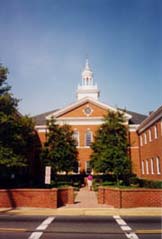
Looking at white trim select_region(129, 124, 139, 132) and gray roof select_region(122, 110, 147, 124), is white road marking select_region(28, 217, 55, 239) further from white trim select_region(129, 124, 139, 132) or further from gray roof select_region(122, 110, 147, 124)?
gray roof select_region(122, 110, 147, 124)

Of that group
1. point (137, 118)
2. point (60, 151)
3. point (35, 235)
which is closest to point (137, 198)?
point (35, 235)

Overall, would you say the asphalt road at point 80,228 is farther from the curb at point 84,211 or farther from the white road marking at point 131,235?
the curb at point 84,211

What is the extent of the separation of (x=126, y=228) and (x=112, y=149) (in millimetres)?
19989

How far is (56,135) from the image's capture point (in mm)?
34312

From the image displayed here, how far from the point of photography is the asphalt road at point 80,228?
10.0m

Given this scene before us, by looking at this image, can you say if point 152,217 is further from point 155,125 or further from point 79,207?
point 155,125

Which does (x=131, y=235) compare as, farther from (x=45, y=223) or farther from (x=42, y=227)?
(x=45, y=223)

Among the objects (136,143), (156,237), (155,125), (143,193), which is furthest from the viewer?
(136,143)

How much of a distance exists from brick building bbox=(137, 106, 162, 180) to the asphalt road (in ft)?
51.8

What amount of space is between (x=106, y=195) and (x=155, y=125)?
13302 mm

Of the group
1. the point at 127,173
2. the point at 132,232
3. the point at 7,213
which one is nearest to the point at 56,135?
the point at 127,173

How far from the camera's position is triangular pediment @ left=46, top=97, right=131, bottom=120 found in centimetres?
3966

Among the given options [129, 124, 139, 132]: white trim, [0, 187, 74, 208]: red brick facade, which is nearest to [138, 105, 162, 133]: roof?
[129, 124, 139, 132]: white trim

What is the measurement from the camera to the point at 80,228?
11.4m
